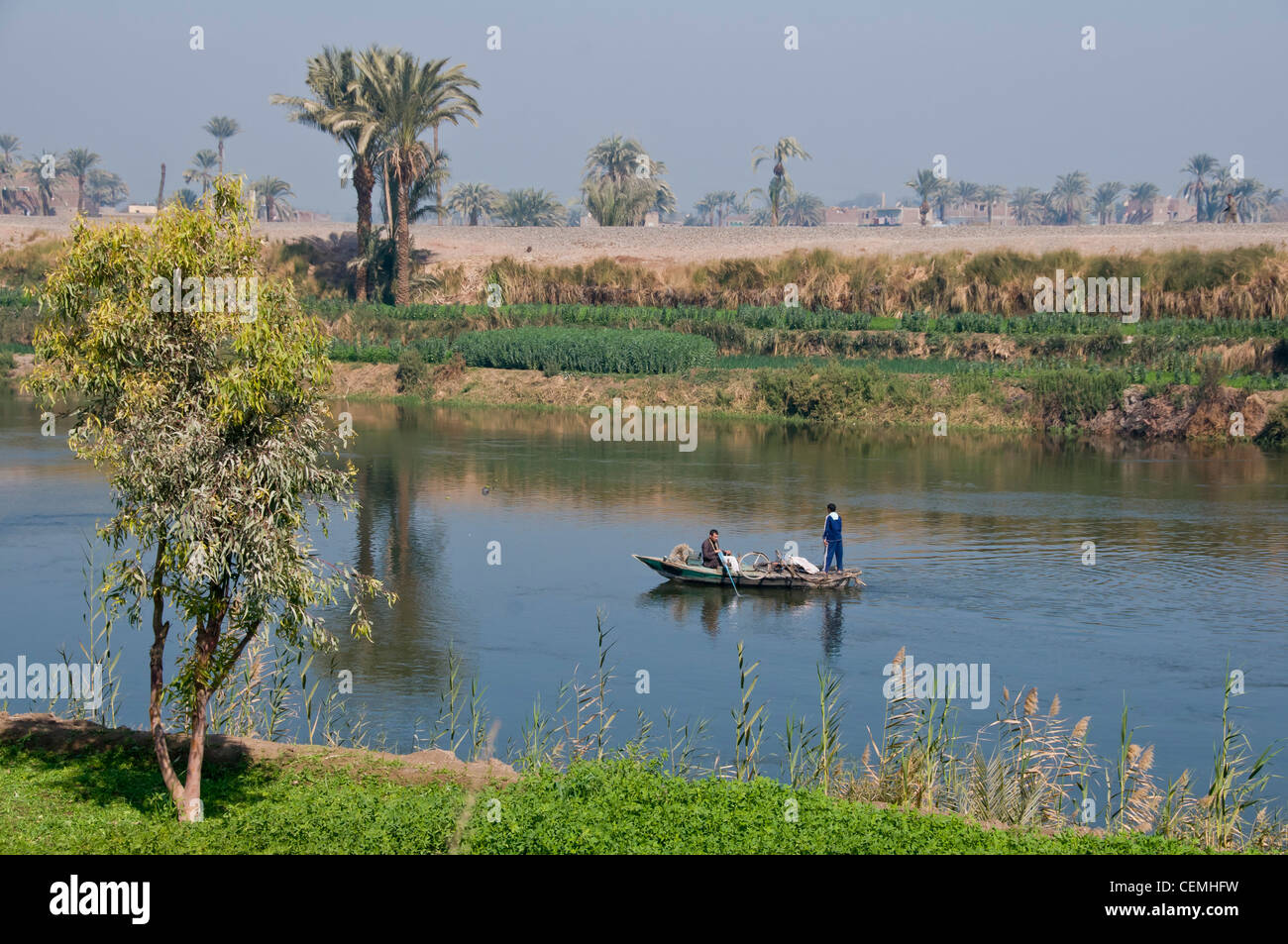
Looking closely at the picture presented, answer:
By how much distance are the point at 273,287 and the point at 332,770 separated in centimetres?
586

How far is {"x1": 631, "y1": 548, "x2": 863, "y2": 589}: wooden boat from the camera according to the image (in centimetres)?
2862

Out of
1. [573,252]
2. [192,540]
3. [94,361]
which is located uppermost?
[573,252]

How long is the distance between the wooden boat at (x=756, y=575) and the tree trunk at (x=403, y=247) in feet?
150

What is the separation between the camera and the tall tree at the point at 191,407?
13922mm

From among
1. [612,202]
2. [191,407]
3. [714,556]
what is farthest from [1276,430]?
[612,202]

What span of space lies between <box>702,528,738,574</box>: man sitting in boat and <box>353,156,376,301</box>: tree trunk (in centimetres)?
4745

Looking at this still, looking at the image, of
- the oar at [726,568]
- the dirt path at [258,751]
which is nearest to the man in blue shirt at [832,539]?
the oar at [726,568]

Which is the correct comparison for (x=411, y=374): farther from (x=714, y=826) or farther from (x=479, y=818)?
(x=714, y=826)

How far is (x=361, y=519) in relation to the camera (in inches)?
1410

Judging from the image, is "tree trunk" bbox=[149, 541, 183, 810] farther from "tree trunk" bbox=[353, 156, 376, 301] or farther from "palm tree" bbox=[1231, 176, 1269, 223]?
"palm tree" bbox=[1231, 176, 1269, 223]

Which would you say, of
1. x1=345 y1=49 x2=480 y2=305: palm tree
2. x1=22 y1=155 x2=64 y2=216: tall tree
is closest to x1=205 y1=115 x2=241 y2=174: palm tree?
x1=22 y1=155 x2=64 y2=216: tall tree

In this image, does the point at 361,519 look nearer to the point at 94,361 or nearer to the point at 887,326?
the point at 94,361

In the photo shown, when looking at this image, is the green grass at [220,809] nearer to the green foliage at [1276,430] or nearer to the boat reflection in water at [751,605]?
the boat reflection in water at [751,605]
